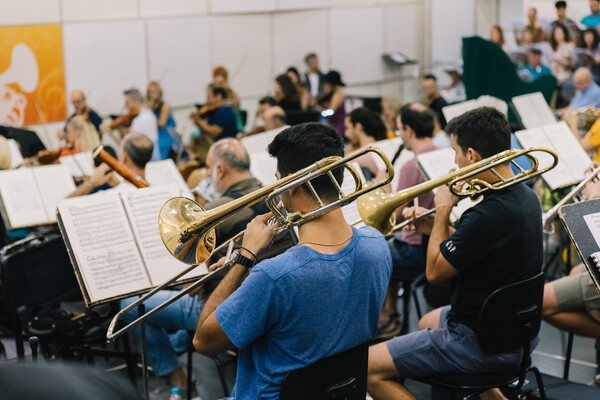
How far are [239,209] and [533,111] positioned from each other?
406cm

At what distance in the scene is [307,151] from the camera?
2.30 meters

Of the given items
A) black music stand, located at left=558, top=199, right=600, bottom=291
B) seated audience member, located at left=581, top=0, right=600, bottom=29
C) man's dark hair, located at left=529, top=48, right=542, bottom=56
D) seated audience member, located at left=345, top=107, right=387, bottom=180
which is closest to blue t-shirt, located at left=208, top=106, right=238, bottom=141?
seated audience member, located at left=345, top=107, right=387, bottom=180

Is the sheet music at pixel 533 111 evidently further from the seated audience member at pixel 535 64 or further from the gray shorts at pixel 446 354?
the seated audience member at pixel 535 64

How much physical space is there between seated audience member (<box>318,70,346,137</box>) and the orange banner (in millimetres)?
3290

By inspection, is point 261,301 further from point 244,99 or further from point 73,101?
point 244,99

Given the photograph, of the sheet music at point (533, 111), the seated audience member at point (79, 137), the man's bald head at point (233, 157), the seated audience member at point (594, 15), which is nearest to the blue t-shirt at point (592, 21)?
the seated audience member at point (594, 15)

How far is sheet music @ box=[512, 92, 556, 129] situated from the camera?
564cm

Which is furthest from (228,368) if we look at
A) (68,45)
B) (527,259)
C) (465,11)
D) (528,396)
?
(465,11)

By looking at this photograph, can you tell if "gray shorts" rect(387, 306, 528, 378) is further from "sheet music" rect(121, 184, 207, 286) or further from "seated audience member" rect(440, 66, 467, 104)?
"seated audience member" rect(440, 66, 467, 104)

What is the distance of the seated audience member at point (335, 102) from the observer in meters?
9.44

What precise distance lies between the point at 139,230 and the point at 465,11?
12401mm

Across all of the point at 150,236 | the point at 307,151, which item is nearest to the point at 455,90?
the point at 150,236

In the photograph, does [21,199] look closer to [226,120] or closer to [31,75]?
[226,120]

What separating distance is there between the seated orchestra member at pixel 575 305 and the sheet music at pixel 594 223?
94 centimetres
